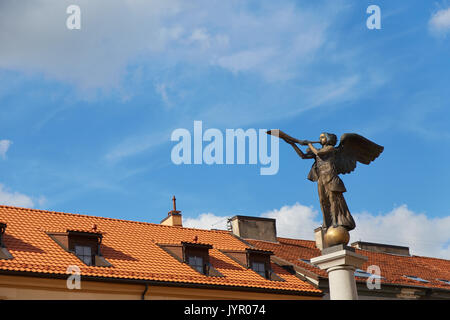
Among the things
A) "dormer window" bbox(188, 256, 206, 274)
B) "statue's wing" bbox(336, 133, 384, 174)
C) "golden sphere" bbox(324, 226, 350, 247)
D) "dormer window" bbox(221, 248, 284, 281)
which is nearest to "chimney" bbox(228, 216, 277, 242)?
"dormer window" bbox(221, 248, 284, 281)

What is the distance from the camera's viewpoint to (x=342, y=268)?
16.6 meters

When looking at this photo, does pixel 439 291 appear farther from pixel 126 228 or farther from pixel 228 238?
pixel 126 228

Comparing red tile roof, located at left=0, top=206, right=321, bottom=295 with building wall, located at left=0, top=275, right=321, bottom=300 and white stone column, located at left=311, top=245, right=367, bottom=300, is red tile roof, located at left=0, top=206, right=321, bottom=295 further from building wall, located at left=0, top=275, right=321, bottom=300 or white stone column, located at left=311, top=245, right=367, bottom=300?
white stone column, located at left=311, top=245, right=367, bottom=300

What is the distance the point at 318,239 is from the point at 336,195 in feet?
73.1

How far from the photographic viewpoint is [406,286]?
33.8 meters

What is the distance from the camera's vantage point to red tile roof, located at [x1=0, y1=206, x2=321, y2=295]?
25266 mm

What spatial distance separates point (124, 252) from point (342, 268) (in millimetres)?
13460

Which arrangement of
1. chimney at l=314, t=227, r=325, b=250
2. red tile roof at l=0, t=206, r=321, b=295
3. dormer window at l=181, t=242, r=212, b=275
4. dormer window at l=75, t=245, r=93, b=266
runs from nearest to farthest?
1. red tile roof at l=0, t=206, r=321, b=295
2. dormer window at l=75, t=245, r=93, b=266
3. dormer window at l=181, t=242, r=212, b=275
4. chimney at l=314, t=227, r=325, b=250

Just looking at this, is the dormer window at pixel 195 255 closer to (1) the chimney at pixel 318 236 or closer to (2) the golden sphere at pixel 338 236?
(1) the chimney at pixel 318 236

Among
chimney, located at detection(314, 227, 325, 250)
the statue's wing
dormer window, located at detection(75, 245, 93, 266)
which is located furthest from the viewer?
chimney, located at detection(314, 227, 325, 250)

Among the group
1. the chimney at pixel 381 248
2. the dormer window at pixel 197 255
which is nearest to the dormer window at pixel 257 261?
the dormer window at pixel 197 255

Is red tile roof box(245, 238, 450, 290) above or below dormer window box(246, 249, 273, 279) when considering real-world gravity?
above

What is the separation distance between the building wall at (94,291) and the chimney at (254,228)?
26.4 feet
